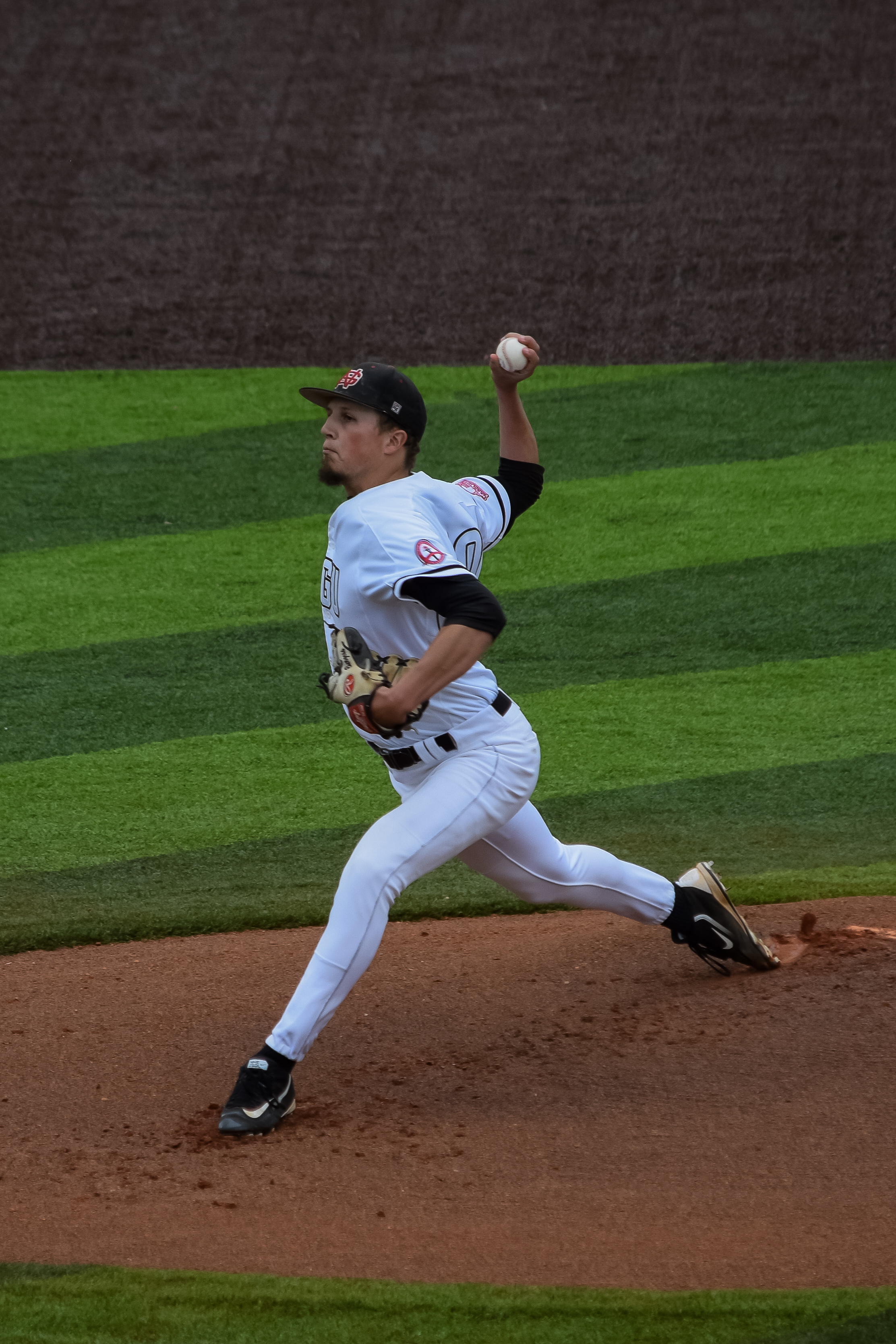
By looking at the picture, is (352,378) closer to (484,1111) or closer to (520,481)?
(520,481)

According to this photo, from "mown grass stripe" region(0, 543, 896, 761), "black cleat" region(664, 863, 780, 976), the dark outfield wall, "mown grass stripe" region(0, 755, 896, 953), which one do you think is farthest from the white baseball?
the dark outfield wall

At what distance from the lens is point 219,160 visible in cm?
1398

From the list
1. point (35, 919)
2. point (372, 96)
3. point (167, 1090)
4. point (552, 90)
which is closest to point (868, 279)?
point (552, 90)

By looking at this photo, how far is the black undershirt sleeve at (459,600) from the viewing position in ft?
11.2

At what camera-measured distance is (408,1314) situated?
2828 millimetres

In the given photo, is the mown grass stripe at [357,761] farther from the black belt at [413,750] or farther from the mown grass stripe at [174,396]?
the mown grass stripe at [174,396]

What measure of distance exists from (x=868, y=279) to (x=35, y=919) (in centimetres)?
931

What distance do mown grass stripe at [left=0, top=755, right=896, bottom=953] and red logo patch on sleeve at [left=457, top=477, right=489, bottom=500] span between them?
1767 mm

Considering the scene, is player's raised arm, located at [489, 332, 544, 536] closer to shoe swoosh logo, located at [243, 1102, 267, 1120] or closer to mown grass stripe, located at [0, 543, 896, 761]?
shoe swoosh logo, located at [243, 1102, 267, 1120]

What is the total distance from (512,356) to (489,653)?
375 cm

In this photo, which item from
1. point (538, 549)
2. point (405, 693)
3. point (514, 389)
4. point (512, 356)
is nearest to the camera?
point (405, 693)

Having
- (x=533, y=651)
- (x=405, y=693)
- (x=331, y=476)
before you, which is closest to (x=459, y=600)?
(x=405, y=693)

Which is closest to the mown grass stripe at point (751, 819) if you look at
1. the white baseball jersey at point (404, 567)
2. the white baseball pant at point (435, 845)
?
the white baseball pant at point (435, 845)

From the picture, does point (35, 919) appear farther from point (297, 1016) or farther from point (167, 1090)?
point (297, 1016)
